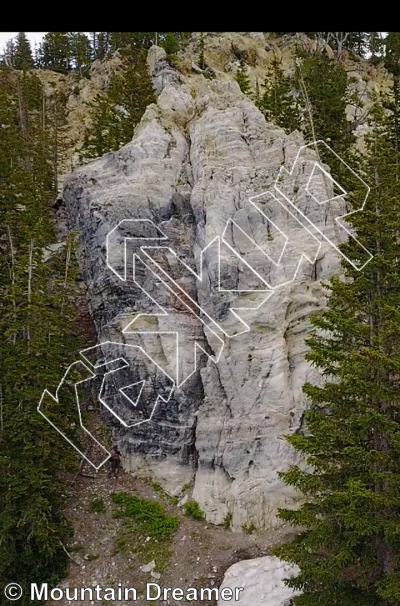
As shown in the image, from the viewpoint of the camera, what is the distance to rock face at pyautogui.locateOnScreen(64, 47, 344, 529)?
1362cm

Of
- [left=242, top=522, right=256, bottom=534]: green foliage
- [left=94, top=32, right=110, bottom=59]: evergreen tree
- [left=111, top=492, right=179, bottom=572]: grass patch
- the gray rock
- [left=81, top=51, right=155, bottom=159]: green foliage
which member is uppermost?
[left=94, top=32, right=110, bottom=59]: evergreen tree

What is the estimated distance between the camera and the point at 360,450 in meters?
7.89

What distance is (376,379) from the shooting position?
8469 mm

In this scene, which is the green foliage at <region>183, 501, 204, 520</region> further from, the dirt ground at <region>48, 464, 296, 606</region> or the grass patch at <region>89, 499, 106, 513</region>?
the grass patch at <region>89, 499, 106, 513</region>

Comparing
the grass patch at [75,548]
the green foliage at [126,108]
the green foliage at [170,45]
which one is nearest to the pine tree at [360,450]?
the grass patch at [75,548]

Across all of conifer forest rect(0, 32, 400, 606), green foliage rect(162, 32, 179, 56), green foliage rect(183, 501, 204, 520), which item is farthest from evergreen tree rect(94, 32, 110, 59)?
green foliage rect(183, 501, 204, 520)

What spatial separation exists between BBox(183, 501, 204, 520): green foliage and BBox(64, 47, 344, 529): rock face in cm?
20

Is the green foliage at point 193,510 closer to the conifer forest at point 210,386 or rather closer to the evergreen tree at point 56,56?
the conifer forest at point 210,386

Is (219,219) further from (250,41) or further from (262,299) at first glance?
(250,41)

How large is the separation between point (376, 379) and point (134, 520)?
319 inches

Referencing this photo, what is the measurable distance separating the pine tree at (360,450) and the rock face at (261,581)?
1.74 meters

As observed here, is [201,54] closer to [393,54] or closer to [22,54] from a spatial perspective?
[393,54]

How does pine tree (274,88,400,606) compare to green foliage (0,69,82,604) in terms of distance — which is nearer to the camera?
pine tree (274,88,400,606)

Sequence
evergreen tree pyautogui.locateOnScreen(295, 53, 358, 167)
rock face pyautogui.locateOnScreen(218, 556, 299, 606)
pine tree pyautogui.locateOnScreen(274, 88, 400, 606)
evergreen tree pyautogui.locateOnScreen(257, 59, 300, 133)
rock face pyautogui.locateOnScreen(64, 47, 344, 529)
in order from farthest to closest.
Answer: evergreen tree pyautogui.locateOnScreen(257, 59, 300, 133)
evergreen tree pyautogui.locateOnScreen(295, 53, 358, 167)
rock face pyautogui.locateOnScreen(64, 47, 344, 529)
rock face pyautogui.locateOnScreen(218, 556, 299, 606)
pine tree pyautogui.locateOnScreen(274, 88, 400, 606)
